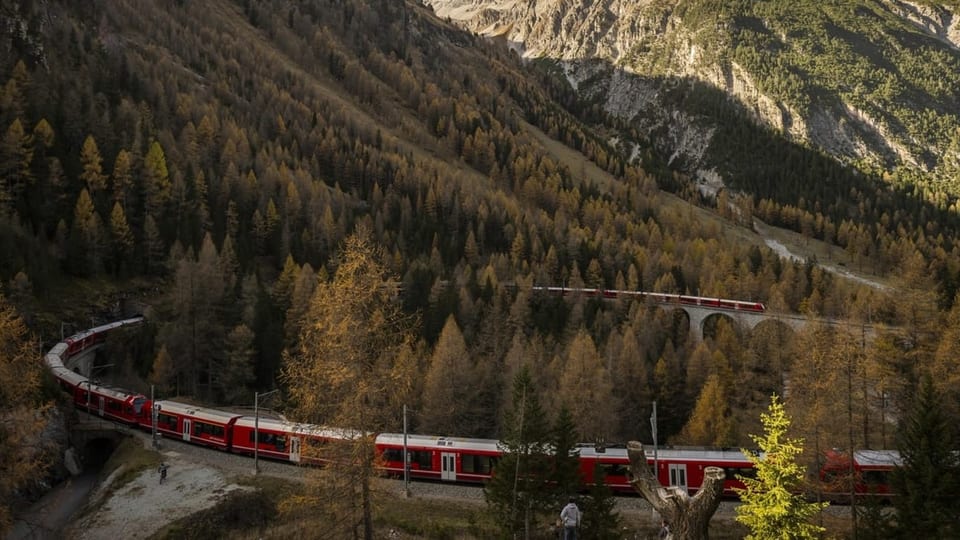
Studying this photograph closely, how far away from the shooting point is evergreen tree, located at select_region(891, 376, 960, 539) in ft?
85.6

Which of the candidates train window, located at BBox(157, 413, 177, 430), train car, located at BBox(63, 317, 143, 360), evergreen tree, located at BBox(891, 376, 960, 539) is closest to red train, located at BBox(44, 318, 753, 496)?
train window, located at BBox(157, 413, 177, 430)

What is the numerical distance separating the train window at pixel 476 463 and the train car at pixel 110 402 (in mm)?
24882

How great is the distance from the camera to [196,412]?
1709 inches

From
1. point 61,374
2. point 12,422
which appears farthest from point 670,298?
point 12,422

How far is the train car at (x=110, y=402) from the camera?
4638 centimetres

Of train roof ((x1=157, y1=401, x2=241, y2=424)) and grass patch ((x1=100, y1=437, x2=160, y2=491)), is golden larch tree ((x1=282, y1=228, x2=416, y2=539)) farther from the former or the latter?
train roof ((x1=157, y1=401, x2=241, y2=424))

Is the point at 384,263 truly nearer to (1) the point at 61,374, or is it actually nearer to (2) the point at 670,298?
(1) the point at 61,374

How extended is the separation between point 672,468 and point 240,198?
86.5 meters

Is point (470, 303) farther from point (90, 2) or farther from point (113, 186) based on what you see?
point (90, 2)

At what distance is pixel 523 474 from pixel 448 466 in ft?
35.1

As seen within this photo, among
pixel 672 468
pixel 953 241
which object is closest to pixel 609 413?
pixel 672 468

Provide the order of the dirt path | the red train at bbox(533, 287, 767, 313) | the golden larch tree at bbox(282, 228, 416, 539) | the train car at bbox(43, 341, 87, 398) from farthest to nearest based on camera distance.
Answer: the red train at bbox(533, 287, 767, 313)
the train car at bbox(43, 341, 87, 398)
the dirt path
the golden larch tree at bbox(282, 228, 416, 539)

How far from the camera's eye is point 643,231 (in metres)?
136

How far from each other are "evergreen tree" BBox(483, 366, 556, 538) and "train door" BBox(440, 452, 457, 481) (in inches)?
358
